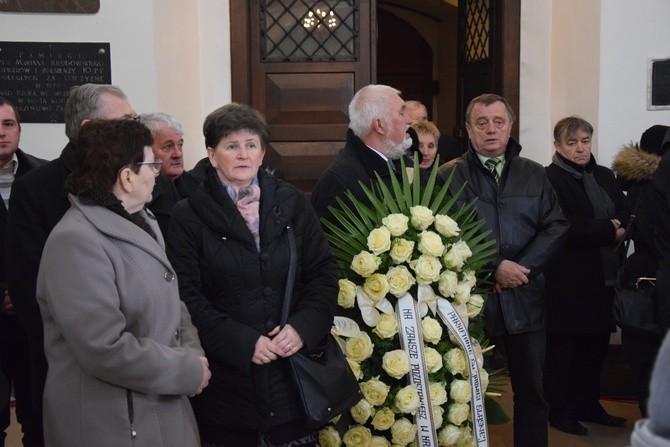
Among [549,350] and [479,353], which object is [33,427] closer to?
[479,353]


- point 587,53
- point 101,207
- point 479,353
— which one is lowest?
point 479,353

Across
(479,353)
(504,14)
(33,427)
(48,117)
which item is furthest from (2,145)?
(504,14)

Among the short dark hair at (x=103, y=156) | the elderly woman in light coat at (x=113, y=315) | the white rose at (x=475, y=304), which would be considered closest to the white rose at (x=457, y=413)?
the white rose at (x=475, y=304)

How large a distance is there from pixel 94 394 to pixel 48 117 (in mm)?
3611

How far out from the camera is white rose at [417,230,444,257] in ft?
12.6

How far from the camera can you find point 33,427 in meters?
4.09

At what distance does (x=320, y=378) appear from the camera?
3.38 m

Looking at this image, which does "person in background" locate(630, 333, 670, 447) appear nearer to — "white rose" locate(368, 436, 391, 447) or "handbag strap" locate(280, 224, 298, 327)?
"handbag strap" locate(280, 224, 298, 327)

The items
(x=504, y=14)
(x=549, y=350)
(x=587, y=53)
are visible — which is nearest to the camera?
(x=549, y=350)

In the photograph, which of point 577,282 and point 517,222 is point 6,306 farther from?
point 577,282

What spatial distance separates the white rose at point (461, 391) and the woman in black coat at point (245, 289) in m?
0.68

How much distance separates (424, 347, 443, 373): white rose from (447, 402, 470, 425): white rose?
0.18 m

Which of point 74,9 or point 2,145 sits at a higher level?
point 74,9

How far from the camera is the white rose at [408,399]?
378 centimetres
